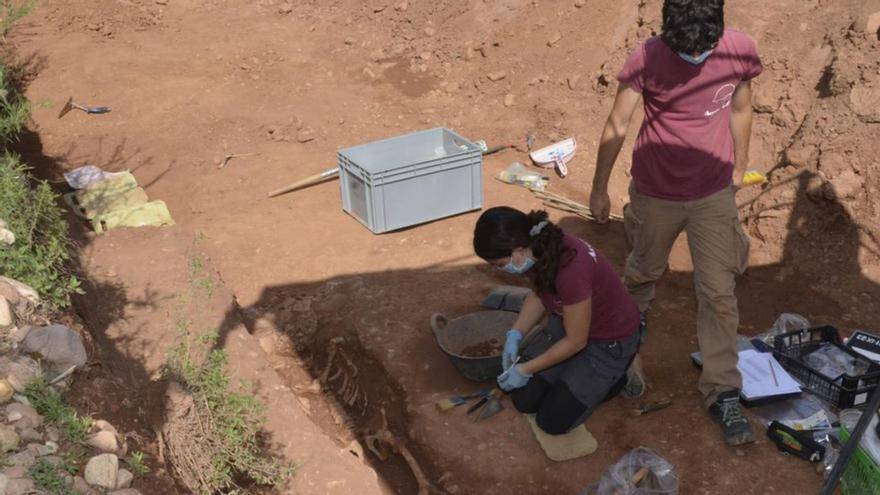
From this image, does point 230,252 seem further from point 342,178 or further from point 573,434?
point 573,434

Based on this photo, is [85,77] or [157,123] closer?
[157,123]

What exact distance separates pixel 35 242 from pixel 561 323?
115 inches

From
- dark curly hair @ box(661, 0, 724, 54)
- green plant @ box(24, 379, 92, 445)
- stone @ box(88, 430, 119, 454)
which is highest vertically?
dark curly hair @ box(661, 0, 724, 54)

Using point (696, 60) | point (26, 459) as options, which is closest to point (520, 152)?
point (696, 60)

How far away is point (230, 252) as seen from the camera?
20.7 feet

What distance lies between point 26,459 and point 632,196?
3.08 meters

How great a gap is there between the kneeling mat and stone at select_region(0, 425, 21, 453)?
8.00 ft

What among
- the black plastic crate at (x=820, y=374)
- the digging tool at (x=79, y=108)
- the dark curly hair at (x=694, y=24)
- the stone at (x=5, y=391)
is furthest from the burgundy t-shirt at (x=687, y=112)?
the digging tool at (x=79, y=108)

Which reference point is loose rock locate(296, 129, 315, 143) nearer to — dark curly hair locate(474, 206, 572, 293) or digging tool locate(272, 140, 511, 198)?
digging tool locate(272, 140, 511, 198)

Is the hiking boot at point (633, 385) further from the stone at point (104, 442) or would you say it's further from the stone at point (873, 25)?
the stone at point (873, 25)

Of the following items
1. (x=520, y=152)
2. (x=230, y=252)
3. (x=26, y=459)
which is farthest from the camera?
(x=520, y=152)

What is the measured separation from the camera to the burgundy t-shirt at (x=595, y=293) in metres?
3.82

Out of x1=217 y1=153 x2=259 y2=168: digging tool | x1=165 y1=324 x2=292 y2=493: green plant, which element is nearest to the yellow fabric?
x1=217 y1=153 x2=259 y2=168: digging tool

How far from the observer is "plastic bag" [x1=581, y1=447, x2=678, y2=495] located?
12.6 ft
